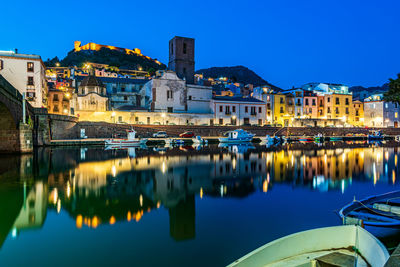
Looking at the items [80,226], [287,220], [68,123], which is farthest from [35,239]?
[68,123]

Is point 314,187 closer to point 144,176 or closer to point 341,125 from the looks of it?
point 144,176

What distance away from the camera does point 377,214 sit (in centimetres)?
866

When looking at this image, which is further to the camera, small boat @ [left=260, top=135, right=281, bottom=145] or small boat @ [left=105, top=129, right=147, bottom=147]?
small boat @ [left=260, top=135, right=281, bottom=145]

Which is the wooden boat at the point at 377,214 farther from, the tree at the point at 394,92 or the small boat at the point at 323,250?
the tree at the point at 394,92

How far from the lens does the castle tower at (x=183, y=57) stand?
70581mm

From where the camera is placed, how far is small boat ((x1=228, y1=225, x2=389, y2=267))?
514 cm

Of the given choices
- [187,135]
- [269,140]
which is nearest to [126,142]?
[187,135]

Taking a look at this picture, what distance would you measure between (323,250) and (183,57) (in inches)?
2710

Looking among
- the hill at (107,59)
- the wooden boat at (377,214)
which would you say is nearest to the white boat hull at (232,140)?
the wooden boat at (377,214)

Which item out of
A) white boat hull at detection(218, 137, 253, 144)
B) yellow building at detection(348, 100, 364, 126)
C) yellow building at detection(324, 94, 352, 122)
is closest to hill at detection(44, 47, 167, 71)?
yellow building at detection(324, 94, 352, 122)

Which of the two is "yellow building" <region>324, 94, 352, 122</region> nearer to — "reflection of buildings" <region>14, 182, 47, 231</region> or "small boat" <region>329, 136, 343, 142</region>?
"small boat" <region>329, 136, 343, 142</region>

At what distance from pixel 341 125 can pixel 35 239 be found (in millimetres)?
81314

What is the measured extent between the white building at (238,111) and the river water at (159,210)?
4524 centimetres

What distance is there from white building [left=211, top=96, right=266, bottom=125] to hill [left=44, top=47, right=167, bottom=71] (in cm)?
7187
